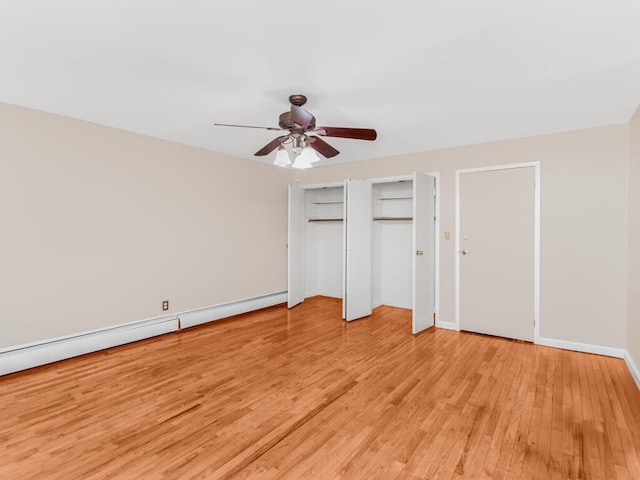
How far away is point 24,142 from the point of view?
10.00ft

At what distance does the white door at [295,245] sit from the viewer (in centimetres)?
538

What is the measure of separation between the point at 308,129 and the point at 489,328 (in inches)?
129

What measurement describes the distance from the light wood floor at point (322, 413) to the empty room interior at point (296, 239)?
0.07 feet

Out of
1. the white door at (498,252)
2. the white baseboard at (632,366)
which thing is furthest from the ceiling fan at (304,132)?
the white baseboard at (632,366)

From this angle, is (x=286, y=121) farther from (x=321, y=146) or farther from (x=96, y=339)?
(x=96, y=339)

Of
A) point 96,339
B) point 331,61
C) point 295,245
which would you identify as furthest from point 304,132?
point 96,339

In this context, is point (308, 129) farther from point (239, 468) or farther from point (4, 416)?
point (4, 416)

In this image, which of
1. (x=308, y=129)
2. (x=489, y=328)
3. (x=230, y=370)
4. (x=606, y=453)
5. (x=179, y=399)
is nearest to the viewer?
(x=606, y=453)

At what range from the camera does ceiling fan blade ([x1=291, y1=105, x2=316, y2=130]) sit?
2416 millimetres

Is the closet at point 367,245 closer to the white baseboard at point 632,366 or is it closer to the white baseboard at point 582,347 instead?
the white baseboard at point 582,347

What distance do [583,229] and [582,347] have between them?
126 cm

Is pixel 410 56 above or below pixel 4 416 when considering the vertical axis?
above

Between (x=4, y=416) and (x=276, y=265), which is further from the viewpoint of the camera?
(x=276, y=265)

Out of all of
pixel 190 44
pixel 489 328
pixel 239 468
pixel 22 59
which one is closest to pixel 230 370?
pixel 239 468
